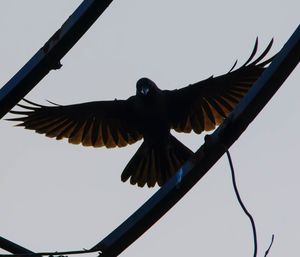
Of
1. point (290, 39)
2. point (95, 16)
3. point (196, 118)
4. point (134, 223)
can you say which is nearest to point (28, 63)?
point (95, 16)

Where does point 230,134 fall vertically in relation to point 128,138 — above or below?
below

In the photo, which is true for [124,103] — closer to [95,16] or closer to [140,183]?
[140,183]

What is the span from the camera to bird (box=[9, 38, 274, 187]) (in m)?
7.12

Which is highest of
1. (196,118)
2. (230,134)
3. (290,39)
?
(196,118)

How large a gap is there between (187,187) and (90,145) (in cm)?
489

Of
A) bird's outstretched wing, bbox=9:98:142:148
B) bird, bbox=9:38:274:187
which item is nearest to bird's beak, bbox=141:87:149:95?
bird, bbox=9:38:274:187

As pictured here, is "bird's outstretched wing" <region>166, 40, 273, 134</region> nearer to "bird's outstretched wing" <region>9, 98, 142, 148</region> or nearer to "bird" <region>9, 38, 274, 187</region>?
"bird" <region>9, 38, 274, 187</region>

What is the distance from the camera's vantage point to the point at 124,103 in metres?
7.56

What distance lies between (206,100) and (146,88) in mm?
697

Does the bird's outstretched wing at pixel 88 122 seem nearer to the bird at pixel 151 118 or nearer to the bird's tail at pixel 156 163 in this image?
the bird at pixel 151 118

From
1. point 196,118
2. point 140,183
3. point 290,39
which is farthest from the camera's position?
point 196,118

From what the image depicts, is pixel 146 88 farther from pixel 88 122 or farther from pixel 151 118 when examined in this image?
pixel 88 122

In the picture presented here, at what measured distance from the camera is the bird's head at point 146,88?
710 cm

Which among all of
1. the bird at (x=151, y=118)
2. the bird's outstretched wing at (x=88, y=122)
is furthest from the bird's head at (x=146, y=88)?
the bird's outstretched wing at (x=88, y=122)
